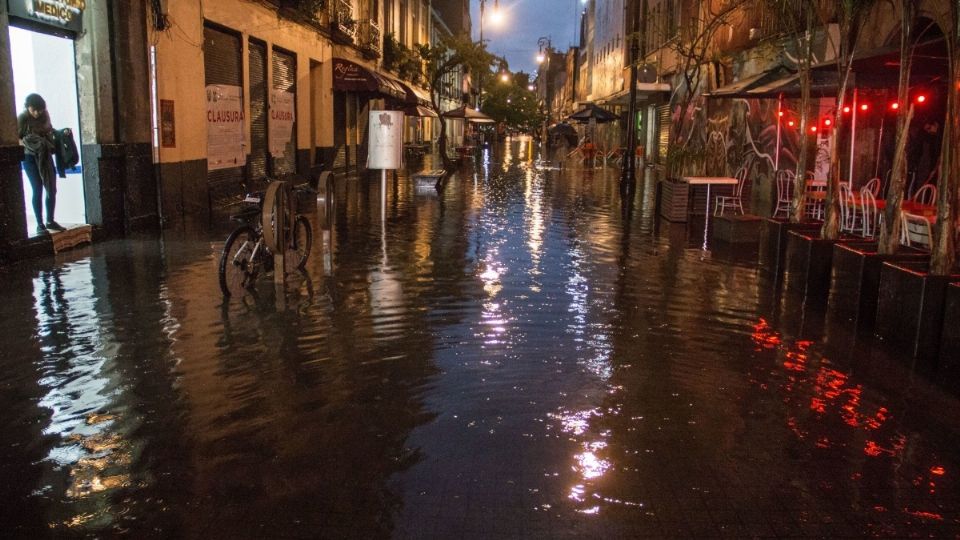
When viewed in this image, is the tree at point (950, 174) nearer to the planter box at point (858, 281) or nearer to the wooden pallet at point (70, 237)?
the planter box at point (858, 281)

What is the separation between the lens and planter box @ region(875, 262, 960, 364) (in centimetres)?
579

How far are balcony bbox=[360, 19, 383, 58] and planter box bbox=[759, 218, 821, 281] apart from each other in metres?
21.8

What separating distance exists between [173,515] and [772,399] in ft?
11.5

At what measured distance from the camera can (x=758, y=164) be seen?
1961 cm

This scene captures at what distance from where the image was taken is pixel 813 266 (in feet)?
26.4

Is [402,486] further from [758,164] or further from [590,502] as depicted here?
[758,164]

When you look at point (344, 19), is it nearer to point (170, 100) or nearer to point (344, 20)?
point (344, 20)

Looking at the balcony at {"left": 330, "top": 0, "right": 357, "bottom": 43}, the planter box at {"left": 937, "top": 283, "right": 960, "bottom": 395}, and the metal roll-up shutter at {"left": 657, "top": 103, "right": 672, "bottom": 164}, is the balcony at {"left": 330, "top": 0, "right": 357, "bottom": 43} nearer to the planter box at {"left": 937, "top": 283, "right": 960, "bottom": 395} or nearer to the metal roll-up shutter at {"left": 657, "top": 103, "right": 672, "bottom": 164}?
the metal roll-up shutter at {"left": 657, "top": 103, "right": 672, "bottom": 164}

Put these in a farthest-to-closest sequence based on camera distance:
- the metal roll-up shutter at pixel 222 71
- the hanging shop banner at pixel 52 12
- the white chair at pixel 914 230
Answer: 1. the metal roll-up shutter at pixel 222 71
2. the hanging shop banner at pixel 52 12
3. the white chair at pixel 914 230

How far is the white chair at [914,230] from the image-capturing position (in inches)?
339

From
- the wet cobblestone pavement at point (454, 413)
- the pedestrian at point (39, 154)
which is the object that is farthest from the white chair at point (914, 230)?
the pedestrian at point (39, 154)

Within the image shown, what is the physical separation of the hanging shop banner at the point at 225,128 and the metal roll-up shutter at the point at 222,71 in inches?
5.9

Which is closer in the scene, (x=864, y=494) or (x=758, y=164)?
(x=864, y=494)

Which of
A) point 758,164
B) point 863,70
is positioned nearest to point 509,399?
point 863,70
